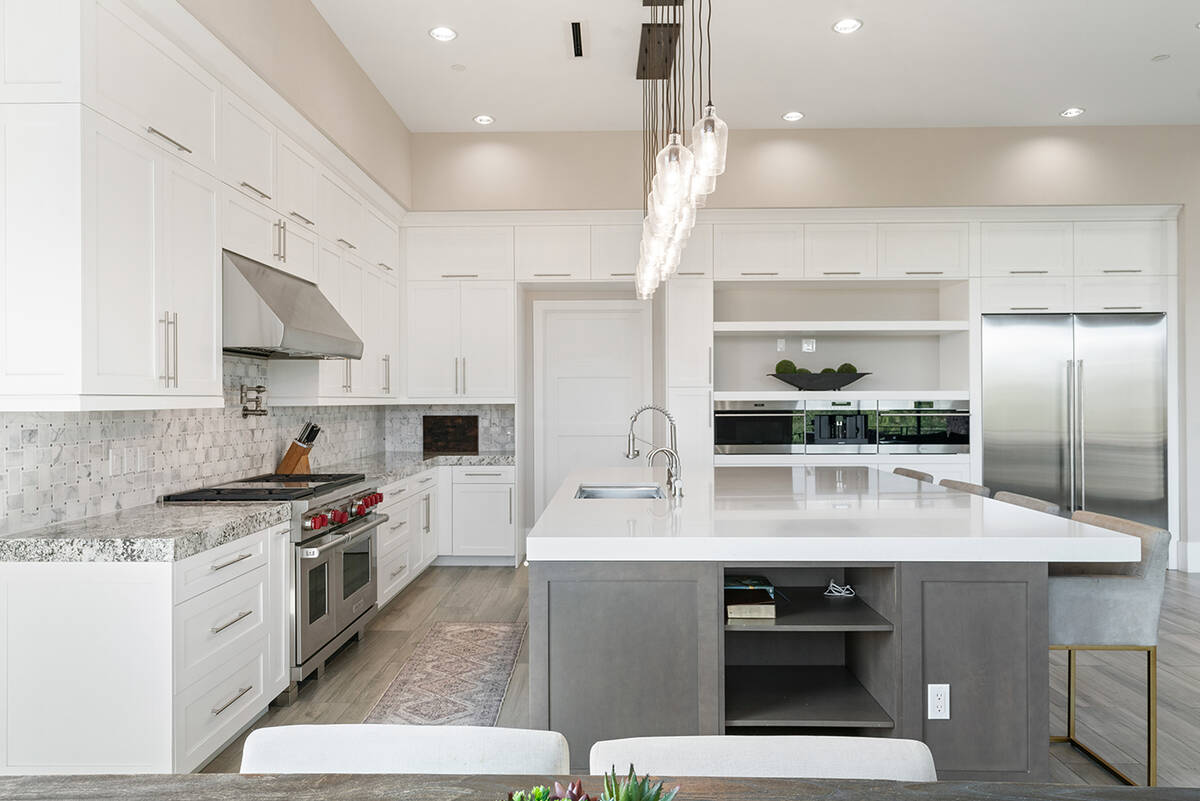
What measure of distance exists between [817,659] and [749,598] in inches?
21.3

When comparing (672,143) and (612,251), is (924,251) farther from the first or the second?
(672,143)

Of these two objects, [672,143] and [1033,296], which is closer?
[672,143]

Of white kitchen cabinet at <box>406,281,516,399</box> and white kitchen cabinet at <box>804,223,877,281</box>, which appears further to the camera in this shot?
white kitchen cabinet at <box>406,281,516,399</box>

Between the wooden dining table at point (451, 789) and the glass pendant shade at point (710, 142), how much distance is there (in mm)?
1902

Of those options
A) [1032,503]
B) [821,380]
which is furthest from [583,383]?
[1032,503]

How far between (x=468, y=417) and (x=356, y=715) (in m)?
3.24

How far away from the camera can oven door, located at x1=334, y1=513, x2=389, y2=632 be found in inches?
139

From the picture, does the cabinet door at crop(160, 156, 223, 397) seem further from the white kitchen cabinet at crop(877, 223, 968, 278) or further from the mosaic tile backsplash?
the white kitchen cabinet at crop(877, 223, 968, 278)

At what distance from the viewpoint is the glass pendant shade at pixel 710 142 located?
7.92 feet

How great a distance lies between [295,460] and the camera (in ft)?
13.5

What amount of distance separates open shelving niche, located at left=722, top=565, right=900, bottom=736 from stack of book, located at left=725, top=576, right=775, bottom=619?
0.03 metres

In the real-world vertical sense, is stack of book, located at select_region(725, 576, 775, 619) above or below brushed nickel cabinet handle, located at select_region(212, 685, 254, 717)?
above

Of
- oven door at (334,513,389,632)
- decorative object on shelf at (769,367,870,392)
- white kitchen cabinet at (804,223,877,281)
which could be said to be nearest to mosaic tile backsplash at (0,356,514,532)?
oven door at (334,513,389,632)

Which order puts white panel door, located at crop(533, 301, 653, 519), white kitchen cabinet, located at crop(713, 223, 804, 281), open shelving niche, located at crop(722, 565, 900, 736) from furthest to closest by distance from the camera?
white panel door, located at crop(533, 301, 653, 519) → white kitchen cabinet, located at crop(713, 223, 804, 281) → open shelving niche, located at crop(722, 565, 900, 736)
